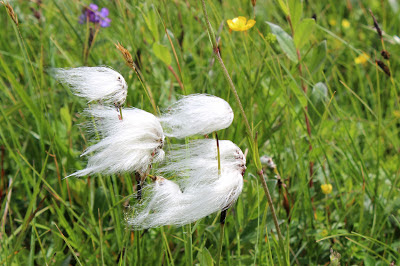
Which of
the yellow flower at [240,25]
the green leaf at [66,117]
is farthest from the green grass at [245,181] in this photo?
the yellow flower at [240,25]

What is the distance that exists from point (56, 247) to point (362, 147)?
4.44ft

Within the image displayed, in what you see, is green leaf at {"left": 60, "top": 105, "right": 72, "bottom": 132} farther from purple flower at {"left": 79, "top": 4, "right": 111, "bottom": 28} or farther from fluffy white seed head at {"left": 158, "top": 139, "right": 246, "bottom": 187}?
fluffy white seed head at {"left": 158, "top": 139, "right": 246, "bottom": 187}

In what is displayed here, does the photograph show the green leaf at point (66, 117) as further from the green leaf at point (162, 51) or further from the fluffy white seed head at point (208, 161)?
the fluffy white seed head at point (208, 161)

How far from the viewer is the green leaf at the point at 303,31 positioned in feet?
5.31

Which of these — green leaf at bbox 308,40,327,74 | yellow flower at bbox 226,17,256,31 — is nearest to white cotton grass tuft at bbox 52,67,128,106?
yellow flower at bbox 226,17,256,31

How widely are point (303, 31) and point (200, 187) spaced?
37.5 inches

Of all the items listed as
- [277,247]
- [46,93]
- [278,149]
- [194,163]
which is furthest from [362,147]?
[46,93]

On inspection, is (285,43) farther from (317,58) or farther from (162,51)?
(162,51)

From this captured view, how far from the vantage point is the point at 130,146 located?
939mm

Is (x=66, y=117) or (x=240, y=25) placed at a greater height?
(x=240, y=25)

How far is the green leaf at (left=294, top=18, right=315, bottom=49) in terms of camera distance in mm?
1618

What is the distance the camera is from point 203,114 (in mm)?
892

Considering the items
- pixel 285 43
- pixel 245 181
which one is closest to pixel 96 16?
pixel 285 43

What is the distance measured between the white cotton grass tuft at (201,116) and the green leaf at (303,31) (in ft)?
2.66
